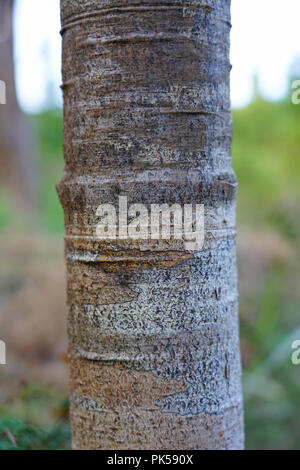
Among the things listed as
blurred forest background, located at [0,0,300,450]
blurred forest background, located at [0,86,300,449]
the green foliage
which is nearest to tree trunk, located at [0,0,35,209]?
blurred forest background, located at [0,0,300,450]

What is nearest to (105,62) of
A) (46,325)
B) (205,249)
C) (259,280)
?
(205,249)

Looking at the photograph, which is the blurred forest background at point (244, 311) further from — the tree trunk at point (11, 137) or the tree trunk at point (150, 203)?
the tree trunk at point (150, 203)

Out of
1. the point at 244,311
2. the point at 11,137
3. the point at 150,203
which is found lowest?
the point at 244,311

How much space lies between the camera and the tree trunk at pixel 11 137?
7.47 meters

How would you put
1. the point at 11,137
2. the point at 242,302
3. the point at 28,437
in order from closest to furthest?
the point at 28,437
the point at 242,302
the point at 11,137

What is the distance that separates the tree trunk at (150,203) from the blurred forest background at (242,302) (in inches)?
23.1

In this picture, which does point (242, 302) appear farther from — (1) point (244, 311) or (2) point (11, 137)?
(2) point (11, 137)

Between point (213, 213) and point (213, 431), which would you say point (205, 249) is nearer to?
point (213, 213)

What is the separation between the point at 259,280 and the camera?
4.91 metres

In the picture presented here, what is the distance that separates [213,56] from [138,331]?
2.17 ft

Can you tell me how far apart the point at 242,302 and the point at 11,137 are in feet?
17.5

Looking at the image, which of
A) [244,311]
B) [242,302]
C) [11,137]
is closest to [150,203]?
[244,311]

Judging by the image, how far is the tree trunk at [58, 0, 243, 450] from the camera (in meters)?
1.19

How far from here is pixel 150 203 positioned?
1.19 meters
